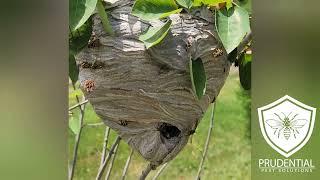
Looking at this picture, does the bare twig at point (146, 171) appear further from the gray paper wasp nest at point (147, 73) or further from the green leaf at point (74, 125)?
the green leaf at point (74, 125)

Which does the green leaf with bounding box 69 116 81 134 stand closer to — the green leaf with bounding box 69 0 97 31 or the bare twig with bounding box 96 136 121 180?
the bare twig with bounding box 96 136 121 180

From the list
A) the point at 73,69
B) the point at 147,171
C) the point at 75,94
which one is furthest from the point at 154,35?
the point at 147,171

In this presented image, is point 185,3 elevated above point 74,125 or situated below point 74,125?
above

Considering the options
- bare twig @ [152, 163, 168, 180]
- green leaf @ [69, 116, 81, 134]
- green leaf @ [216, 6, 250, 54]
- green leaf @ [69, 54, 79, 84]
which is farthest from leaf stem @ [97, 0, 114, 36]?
bare twig @ [152, 163, 168, 180]

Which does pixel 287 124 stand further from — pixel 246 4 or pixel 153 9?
pixel 153 9

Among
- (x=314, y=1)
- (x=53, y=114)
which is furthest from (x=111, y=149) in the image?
(x=314, y=1)

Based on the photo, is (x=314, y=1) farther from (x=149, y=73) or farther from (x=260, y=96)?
(x=149, y=73)
